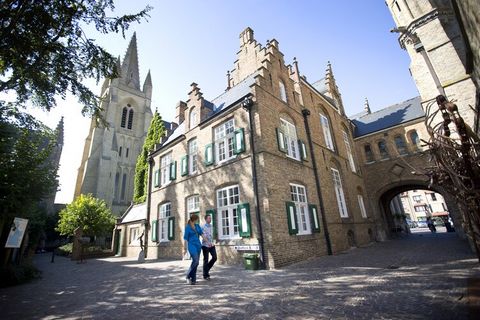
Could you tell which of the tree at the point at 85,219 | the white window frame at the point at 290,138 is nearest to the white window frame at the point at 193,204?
the white window frame at the point at 290,138

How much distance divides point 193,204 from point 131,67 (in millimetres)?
48544

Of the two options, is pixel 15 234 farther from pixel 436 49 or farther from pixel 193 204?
pixel 436 49

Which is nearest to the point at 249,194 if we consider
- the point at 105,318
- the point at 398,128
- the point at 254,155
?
the point at 254,155

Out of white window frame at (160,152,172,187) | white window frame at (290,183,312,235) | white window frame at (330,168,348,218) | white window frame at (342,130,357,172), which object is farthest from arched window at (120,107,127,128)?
white window frame at (290,183,312,235)

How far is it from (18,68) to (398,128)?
23.8m

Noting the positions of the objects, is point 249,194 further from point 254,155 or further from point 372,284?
point 372,284

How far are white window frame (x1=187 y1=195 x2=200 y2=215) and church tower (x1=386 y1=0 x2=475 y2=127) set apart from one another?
1103 centimetres

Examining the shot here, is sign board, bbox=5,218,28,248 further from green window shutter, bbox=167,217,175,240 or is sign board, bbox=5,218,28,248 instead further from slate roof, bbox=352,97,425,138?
slate roof, bbox=352,97,425,138

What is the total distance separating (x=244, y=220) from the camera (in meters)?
9.53

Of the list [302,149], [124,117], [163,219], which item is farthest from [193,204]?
[124,117]

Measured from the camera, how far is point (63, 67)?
24.5 ft

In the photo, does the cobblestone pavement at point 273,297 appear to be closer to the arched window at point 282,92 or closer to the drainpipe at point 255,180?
the drainpipe at point 255,180

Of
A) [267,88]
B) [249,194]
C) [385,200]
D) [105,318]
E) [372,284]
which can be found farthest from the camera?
[385,200]

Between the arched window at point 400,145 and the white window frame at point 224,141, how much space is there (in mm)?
15647
